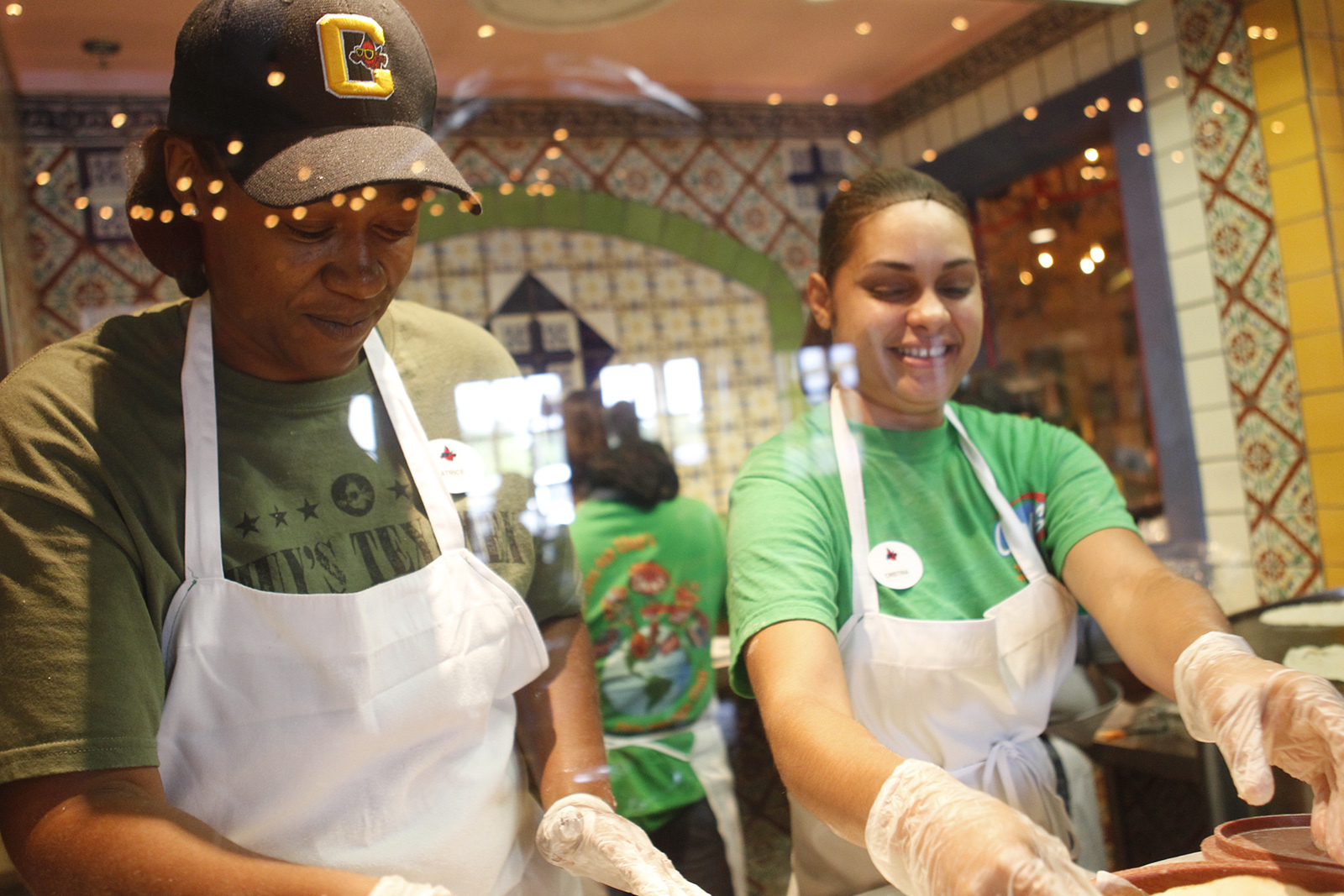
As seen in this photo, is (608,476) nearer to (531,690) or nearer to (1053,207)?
(531,690)

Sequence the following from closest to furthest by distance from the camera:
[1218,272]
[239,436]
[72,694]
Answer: [72,694]
[239,436]
[1218,272]

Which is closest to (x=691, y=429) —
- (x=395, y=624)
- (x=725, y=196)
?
(x=725, y=196)

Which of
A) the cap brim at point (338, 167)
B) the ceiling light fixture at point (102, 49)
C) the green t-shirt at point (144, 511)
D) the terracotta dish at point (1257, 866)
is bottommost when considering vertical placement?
the terracotta dish at point (1257, 866)

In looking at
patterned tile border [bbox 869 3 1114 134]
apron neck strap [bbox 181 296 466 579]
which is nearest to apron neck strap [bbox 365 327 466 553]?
apron neck strap [bbox 181 296 466 579]

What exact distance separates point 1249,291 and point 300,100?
1.04 m

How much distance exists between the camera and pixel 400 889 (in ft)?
2.11

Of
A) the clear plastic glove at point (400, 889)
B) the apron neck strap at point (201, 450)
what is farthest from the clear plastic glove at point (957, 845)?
the apron neck strap at point (201, 450)

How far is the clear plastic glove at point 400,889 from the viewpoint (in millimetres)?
636

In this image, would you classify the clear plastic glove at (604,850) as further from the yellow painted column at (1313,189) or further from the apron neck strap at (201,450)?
the yellow painted column at (1313,189)

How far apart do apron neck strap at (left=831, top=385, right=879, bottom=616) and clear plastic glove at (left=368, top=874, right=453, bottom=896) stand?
431mm

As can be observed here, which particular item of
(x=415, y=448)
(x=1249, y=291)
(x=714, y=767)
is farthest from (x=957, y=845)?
(x=1249, y=291)

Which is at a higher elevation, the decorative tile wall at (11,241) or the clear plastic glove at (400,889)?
the decorative tile wall at (11,241)

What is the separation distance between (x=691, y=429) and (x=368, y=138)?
0.46 m

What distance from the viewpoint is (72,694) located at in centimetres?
60
